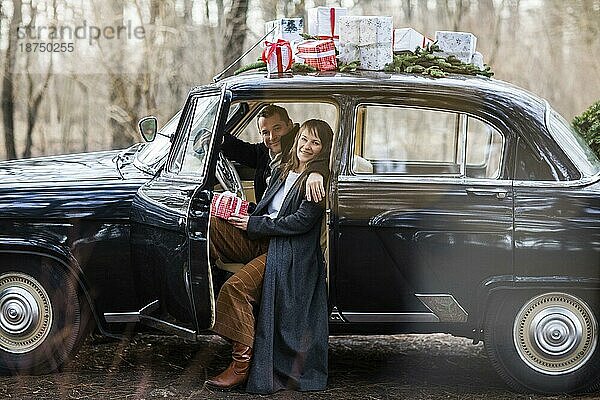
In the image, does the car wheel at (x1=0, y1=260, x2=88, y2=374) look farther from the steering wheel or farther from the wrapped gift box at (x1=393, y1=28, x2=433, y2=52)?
the wrapped gift box at (x1=393, y1=28, x2=433, y2=52)

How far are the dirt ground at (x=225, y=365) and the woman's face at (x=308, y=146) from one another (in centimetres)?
138

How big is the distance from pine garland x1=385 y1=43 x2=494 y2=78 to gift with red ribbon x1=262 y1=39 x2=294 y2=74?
0.62 metres

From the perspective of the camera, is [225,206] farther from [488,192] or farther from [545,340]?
[545,340]

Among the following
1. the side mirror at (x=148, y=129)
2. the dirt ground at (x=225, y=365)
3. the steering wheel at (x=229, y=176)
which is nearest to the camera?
the dirt ground at (x=225, y=365)

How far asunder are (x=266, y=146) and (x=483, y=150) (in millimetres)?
1434

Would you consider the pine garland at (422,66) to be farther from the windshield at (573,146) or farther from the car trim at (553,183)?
the car trim at (553,183)


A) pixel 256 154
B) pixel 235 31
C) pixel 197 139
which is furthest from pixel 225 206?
pixel 235 31

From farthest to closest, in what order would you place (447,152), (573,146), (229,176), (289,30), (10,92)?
(10,92), (447,152), (289,30), (229,176), (573,146)

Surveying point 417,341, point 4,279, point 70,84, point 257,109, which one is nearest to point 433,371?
point 417,341

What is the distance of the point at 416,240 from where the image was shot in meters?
6.20

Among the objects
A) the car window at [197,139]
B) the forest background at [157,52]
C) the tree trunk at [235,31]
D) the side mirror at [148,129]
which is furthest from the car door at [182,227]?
the forest background at [157,52]

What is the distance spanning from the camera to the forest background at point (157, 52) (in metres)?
15.3

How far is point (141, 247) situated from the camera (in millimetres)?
6371

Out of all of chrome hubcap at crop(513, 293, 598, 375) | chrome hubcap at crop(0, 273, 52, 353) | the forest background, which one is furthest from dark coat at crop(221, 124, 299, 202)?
the forest background
